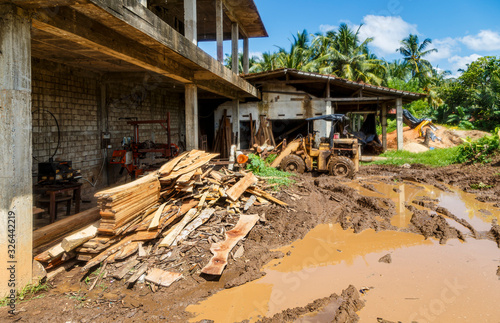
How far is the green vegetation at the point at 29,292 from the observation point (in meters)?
3.55

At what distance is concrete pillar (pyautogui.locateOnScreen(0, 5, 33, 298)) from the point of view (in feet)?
11.4

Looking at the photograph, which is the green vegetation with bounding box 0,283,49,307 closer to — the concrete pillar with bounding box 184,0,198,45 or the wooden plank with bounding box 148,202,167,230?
the wooden plank with bounding box 148,202,167,230

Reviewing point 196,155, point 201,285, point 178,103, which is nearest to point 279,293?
point 201,285

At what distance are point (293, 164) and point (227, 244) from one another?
22.5 ft

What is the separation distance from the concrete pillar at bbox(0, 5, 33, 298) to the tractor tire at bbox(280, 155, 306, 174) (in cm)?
877

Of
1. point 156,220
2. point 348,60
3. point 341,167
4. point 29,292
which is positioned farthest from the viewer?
point 348,60

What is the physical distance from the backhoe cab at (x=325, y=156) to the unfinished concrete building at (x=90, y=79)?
323cm

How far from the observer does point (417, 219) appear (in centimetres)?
659

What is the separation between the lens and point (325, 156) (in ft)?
37.5

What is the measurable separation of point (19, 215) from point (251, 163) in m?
7.30

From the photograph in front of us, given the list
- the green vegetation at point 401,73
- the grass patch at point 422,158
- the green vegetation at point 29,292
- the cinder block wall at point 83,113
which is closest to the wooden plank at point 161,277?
the green vegetation at point 29,292

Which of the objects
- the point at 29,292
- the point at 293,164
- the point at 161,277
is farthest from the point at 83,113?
the point at 293,164

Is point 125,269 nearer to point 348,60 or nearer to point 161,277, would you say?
point 161,277

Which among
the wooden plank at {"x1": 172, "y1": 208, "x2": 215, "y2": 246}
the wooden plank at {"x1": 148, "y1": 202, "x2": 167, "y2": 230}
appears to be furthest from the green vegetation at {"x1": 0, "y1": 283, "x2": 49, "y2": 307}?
the wooden plank at {"x1": 172, "y1": 208, "x2": 215, "y2": 246}
